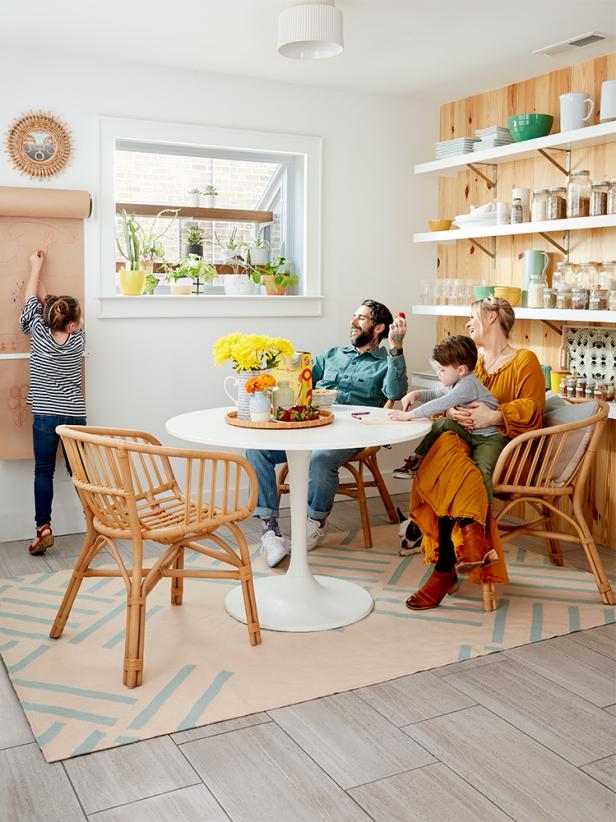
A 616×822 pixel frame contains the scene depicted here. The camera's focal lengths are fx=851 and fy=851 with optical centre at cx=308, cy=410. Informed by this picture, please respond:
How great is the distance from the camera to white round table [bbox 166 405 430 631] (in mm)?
2906

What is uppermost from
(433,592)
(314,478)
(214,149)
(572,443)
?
(214,149)

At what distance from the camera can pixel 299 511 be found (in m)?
3.26

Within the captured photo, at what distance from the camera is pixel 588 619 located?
3.20m

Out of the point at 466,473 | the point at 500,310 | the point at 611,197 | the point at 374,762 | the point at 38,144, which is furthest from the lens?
the point at 38,144

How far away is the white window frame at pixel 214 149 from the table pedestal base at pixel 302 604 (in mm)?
1700

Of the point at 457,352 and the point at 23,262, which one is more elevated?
the point at 23,262

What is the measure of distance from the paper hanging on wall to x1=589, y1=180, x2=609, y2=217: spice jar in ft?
7.74

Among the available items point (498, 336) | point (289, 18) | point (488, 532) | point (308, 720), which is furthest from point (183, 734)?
point (289, 18)

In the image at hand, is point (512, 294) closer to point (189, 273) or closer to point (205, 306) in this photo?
point (205, 306)

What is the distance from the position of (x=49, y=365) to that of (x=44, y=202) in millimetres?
766

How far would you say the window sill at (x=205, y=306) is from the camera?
432cm

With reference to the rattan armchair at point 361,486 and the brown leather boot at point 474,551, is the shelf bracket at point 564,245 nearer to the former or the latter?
the rattan armchair at point 361,486

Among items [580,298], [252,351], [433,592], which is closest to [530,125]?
[580,298]

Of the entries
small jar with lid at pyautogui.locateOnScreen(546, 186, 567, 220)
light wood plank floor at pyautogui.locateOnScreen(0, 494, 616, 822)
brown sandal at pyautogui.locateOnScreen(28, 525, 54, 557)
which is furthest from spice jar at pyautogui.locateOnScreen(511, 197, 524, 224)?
brown sandal at pyautogui.locateOnScreen(28, 525, 54, 557)
